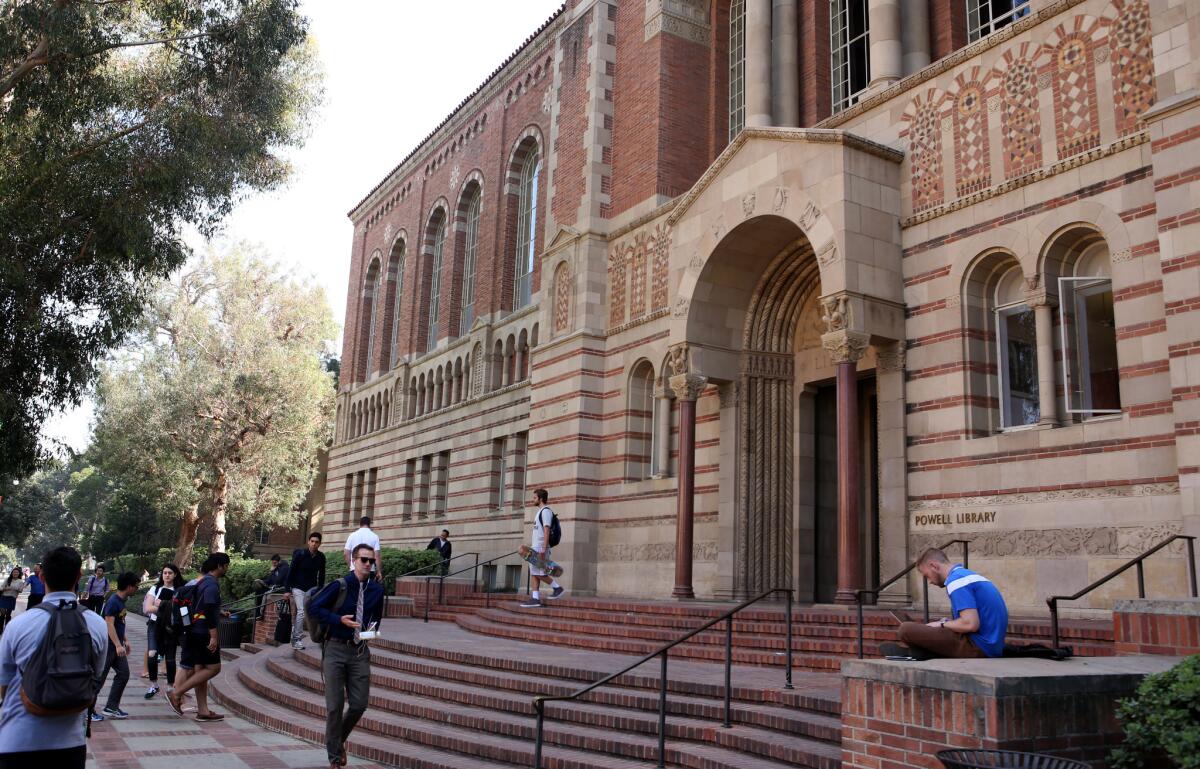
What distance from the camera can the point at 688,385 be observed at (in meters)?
16.1

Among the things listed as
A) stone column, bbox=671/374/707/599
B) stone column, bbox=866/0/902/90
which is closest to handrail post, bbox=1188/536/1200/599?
stone column, bbox=671/374/707/599

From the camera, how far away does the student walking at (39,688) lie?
4.81m

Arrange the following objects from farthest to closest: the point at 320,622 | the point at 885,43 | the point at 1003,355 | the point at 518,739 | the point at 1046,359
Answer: the point at 885,43 < the point at 1003,355 < the point at 1046,359 < the point at 518,739 < the point at 320,622

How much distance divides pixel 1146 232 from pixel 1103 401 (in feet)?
6.42

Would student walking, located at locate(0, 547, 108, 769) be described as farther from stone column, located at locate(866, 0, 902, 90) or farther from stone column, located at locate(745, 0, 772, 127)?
stone column, located at locate(745, 0, 772, 127)

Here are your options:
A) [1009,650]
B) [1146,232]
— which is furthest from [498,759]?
[1146,232]

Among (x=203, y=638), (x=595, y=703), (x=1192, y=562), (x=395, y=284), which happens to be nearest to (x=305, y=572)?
(x=203, y=638)

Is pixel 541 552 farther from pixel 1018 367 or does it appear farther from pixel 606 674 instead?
pixel 1018 367

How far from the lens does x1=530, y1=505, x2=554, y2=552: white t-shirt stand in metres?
15.9

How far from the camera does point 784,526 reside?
15922 mm

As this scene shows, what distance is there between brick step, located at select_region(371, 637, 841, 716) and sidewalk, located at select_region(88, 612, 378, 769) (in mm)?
2148

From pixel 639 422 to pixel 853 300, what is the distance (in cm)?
681

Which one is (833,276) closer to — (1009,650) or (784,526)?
(784,526)

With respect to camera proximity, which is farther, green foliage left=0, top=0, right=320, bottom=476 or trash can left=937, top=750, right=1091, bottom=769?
green foliage left=0, top=0, right=320, bottom=476
